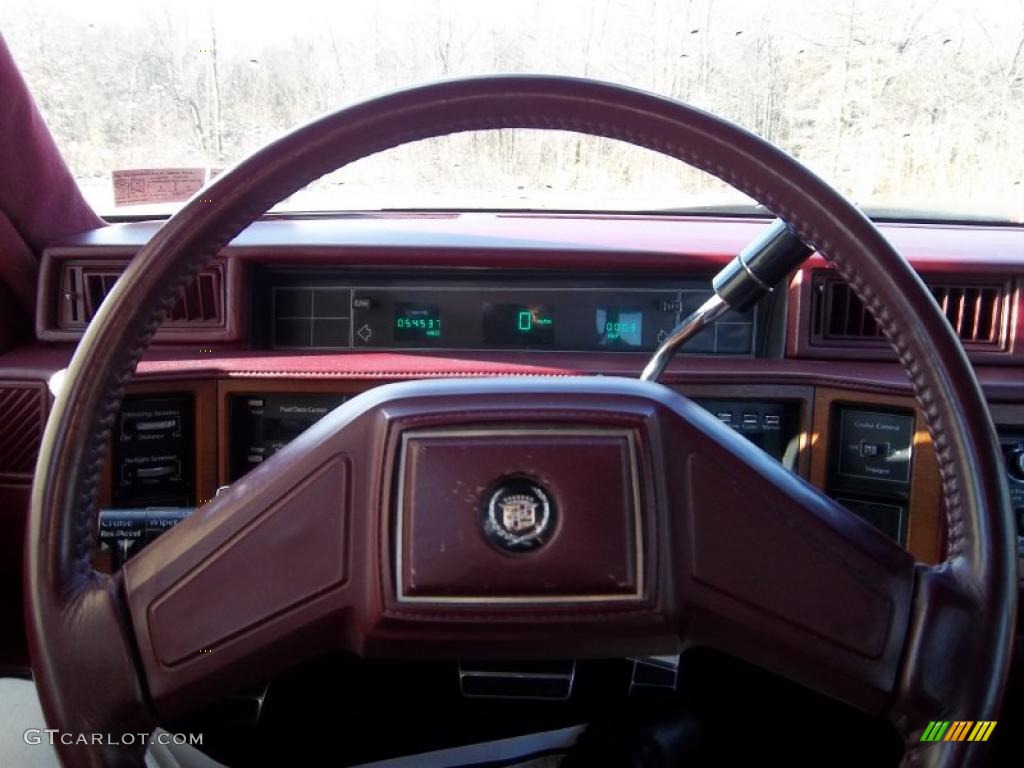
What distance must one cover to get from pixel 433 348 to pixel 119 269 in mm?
746

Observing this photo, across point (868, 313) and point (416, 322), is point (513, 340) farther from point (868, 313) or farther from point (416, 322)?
point (868, 313)

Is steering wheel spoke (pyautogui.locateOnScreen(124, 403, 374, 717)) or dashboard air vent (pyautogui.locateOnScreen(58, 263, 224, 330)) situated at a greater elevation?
dashboard air vent (pyautogui.locateOnScreen(58, 263, 224, 330))

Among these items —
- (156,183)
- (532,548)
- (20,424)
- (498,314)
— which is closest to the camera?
(532,548)

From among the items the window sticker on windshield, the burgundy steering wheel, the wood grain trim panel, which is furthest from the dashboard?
the burgundy steering wheel

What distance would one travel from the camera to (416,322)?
2.33 meters

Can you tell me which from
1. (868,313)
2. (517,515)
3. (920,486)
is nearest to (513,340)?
(868,313)

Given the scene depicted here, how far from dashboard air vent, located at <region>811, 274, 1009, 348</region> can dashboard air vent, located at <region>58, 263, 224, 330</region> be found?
4.40 ft

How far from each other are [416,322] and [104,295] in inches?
28.4

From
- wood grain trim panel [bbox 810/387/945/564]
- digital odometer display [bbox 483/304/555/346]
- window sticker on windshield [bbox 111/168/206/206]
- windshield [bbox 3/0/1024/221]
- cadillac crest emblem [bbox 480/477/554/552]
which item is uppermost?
windshield [bbox 3/0/1024/221]

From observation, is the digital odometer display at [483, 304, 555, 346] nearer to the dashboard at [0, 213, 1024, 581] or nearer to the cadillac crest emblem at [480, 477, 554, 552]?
the dashboard at [0, 213, 1024, 581]

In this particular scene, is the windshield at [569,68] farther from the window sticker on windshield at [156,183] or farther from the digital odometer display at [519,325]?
the digital odometer display at [519,325]

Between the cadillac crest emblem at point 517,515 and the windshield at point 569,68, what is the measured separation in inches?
60.6

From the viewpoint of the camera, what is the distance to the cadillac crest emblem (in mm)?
995

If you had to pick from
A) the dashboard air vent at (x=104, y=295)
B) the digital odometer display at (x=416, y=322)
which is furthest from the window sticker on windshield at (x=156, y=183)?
the digital odometer display at (x=416, y=322)
